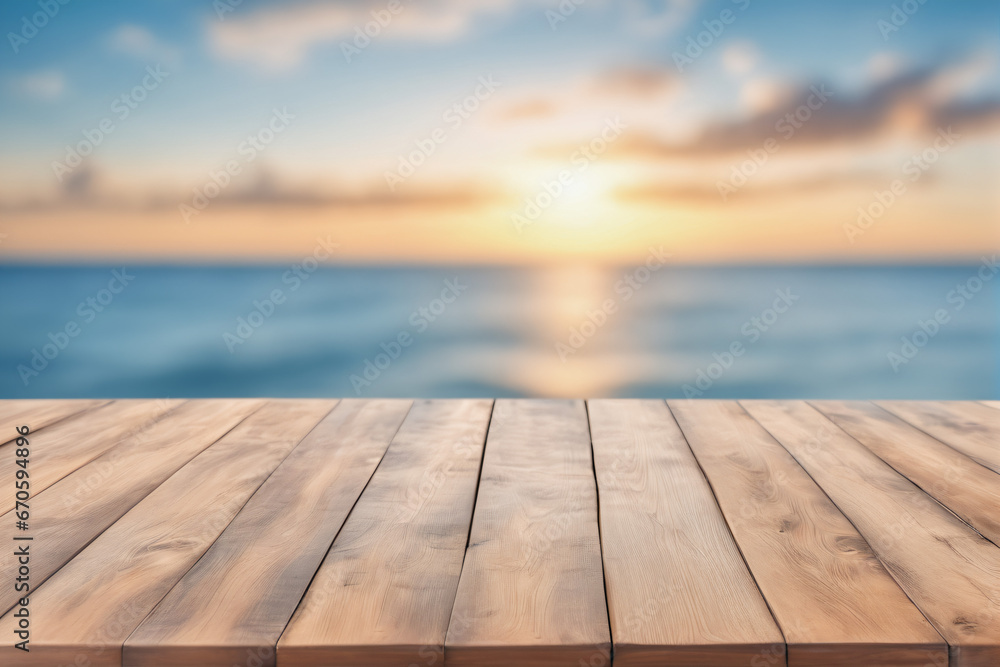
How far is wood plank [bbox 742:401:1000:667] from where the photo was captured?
33.3 inches

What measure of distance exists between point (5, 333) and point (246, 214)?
6512 millimetres

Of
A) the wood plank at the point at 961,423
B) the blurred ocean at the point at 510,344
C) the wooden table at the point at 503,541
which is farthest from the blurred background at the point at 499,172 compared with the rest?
the wooden table at the point at 503,541

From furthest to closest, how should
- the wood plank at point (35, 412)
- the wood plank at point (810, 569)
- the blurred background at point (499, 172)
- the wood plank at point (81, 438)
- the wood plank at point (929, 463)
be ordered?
the blurred background at point (499, 172)
the wood plank at point (35, 412)
the wood plank at point (81, 438)
the wood plank at point (929, 463)
the wood plank at point (810, 569)

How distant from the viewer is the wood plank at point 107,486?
1.06m

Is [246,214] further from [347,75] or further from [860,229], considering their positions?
[860,229]

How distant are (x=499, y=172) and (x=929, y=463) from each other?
11079 millimetres

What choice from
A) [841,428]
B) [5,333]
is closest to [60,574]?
[841,428]

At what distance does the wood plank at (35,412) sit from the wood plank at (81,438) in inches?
1.6

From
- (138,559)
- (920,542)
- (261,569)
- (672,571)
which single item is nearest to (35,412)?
(138,559)

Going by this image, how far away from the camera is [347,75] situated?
995 centimetres

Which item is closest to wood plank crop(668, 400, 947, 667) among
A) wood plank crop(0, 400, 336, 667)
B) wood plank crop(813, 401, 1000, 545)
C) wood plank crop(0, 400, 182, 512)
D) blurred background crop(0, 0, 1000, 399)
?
wood plank crop(813, 401, 1000, 545)

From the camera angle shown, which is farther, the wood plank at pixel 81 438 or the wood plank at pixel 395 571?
the wood plank at pixel 81 438

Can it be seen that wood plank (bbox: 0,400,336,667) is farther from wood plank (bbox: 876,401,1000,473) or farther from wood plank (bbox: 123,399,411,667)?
wood plank (bbox: 876,401,1000,473)

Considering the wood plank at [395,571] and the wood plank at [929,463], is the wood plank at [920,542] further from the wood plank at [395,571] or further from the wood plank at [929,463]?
the wood plank at [395,571]
